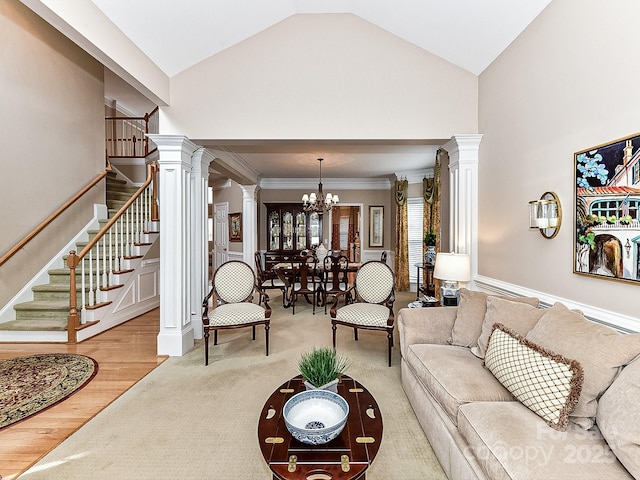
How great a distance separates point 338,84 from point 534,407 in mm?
3169

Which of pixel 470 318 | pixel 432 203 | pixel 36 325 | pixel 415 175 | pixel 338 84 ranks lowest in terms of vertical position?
pixel 36 325

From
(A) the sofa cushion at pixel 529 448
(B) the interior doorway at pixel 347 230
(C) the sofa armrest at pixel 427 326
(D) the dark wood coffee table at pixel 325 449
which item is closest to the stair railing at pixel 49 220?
(D) the dark wood coffee table at pixel 325 449

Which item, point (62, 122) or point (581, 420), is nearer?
point (581, 420)

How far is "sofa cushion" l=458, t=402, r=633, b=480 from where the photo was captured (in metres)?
1.19

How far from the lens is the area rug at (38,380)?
8.14 ft

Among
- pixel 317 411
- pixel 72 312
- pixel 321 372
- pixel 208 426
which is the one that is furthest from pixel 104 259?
pixel 317 411

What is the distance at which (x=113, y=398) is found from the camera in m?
2.63

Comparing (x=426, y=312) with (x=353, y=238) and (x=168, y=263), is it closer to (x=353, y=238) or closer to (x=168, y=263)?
(x=168, y=263)

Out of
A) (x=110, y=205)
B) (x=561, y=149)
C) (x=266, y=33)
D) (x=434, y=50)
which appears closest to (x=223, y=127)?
(x=266, y=33)

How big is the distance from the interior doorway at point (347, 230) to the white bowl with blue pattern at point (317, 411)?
264 inches

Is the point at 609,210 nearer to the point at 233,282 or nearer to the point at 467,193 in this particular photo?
the point at 467,193

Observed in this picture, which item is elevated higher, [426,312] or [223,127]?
[223,127]

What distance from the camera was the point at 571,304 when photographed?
211 cm

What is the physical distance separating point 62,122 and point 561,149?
6.28 metres
